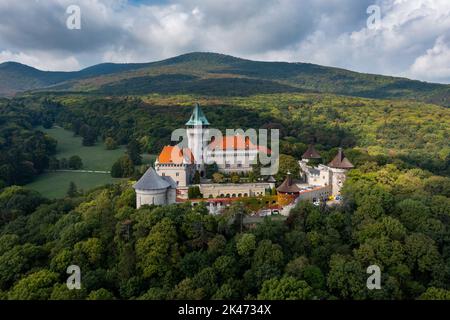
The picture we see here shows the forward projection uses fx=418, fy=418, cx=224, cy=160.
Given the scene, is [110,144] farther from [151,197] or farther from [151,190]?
[151,190]

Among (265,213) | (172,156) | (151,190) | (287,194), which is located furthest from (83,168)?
(287,194)

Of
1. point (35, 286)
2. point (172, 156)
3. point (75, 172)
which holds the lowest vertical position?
point (35, 286)

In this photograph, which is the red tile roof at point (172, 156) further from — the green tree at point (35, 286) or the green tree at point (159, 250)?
the green tree at point (35, 286)

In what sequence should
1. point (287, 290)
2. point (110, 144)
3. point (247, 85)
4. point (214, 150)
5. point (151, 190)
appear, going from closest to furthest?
1. point (287, 290)
2. point (151, 190)
3. point (214, 150)
4. point (110, 144)
5. point (247, 85)

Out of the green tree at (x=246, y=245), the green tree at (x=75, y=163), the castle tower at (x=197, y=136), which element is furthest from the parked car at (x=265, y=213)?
the green tree at (x=75, y=163)

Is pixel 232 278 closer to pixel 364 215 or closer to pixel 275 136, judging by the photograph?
pixel 364 215

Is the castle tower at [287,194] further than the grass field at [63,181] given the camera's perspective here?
No
